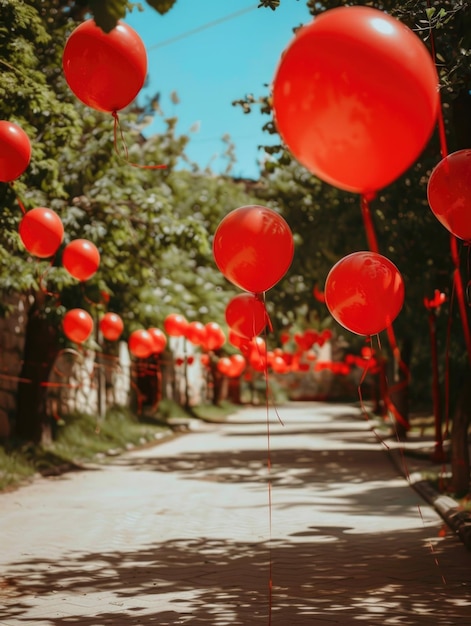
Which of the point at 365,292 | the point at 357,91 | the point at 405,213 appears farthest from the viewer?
the point at 405,213

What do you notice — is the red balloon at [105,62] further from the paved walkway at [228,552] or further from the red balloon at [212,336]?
the red balloon at [212,336]

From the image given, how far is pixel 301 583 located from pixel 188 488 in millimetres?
7078

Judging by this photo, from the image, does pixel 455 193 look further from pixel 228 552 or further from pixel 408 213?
pixel 408 213

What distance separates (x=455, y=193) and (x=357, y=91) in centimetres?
234

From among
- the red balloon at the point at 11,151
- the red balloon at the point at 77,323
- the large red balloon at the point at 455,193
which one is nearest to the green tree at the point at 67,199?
the red balloon at the point at 77,323

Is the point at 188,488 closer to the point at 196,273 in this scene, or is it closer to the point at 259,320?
the point at 259,320

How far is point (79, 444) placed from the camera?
751 inches

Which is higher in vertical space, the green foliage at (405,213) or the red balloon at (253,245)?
the green foliage at (405,213)

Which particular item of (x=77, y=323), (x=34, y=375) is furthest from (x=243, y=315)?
(x=34, y=375)

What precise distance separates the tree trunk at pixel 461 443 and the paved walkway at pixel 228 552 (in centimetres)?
79

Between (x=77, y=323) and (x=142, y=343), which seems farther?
(x=142, y=343)

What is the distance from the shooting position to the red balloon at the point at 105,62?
529 centimetres

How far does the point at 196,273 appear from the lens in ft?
89.8

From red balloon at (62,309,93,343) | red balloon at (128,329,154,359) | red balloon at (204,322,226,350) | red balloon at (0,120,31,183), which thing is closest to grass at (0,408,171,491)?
red balloon at (128,329,154,359)
